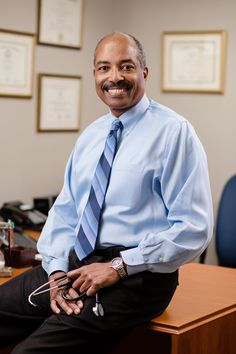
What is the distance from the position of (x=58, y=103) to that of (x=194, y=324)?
6.54 ft

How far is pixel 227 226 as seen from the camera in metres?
3.61

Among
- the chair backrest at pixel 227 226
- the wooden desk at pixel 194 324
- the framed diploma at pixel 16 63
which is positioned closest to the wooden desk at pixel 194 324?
the wooden desk at pixel 194 324

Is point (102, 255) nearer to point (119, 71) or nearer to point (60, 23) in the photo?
point (119, 71)

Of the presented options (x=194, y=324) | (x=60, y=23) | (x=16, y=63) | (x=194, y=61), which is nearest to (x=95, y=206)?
(x=194, y=324)

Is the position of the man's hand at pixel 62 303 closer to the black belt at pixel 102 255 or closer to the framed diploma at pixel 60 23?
the black belt at pixel 102 255

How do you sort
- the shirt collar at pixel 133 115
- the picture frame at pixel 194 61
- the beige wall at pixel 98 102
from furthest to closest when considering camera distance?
the picture frame at pixel 194 61, the beige wall at pixel 98 102, the shirt collar at pixel 133 115

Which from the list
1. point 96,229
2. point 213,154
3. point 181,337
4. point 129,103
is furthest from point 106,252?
point 213,154

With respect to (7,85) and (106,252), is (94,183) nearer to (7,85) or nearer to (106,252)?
(106,252)

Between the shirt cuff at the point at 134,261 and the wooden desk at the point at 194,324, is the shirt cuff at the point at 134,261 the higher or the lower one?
the higher one

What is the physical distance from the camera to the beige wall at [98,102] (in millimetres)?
3541

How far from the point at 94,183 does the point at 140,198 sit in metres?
0.19

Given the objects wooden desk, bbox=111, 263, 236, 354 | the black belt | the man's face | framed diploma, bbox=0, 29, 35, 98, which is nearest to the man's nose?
the man's face

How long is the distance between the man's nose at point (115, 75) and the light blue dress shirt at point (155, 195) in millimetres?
128

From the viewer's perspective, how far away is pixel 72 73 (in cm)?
385
